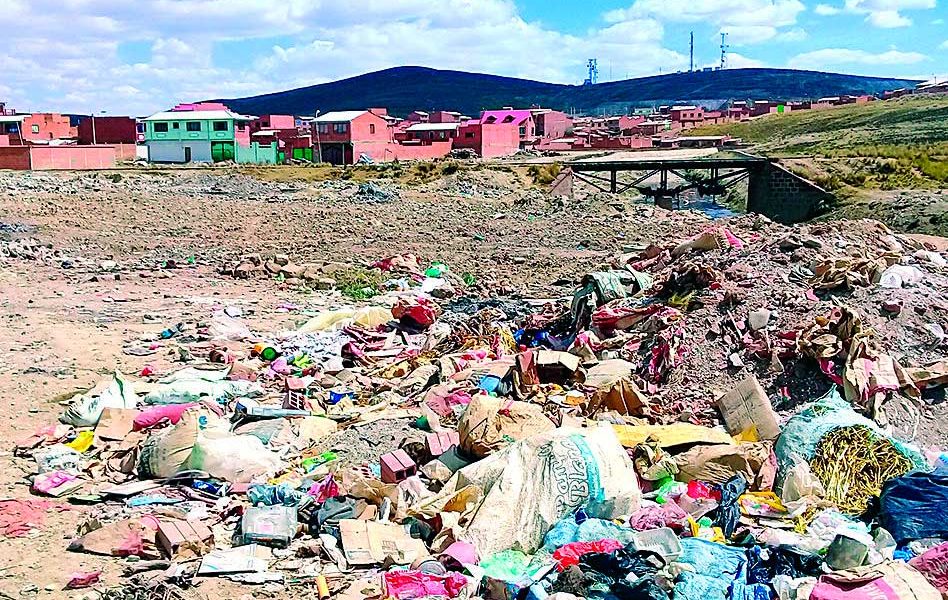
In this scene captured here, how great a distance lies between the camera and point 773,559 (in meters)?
4.68

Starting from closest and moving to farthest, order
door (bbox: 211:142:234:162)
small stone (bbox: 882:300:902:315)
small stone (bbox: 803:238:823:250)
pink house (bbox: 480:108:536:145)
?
1. small stone (bbox: 882:300:902:315)
2. small stone (bbox: 803:238:823:250)
3. door (bbox: 211:142:234:162)
4. pink house (bbox: 480:108:536:145)

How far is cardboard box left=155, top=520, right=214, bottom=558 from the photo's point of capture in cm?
540

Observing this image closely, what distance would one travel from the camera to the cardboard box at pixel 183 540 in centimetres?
540

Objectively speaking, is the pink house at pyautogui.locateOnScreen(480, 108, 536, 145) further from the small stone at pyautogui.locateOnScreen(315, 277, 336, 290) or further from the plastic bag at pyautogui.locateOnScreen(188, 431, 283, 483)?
the plastic bag at pyautogui.locateOnScreen(188, 431, 283, 483)

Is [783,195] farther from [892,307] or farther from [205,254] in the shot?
[892,307]

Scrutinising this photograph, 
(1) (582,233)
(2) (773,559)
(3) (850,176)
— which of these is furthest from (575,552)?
(3) (850,176)

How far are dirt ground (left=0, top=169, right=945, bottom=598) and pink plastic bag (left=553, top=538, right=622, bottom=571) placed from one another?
1.75 m

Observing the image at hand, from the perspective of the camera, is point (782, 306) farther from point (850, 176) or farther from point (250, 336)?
point (850, 176)

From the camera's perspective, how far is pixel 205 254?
18188 millimetres

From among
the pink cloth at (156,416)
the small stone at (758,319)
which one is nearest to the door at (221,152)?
the pink cloth at (156,416)

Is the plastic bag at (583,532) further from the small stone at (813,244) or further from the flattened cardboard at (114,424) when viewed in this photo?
the small stone at (813,244)

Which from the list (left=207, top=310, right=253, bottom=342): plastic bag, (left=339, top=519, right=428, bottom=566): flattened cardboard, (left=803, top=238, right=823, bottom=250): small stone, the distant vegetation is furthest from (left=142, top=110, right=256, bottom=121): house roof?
(left=339, top=519, right=428, bottom=566): flattened cardboard

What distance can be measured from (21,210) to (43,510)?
64.4 feet

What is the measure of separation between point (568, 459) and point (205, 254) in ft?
47.0
